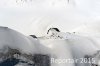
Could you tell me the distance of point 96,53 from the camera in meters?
6.02

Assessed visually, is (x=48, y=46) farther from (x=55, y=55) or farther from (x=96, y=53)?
(x=96, y=53)

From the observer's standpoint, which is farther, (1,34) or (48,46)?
(48,46)

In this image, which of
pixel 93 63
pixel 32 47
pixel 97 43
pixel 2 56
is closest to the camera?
pixel 2 56

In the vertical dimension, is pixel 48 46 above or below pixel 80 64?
above

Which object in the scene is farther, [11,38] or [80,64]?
[80,64]

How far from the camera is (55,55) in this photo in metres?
5.65

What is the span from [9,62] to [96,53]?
200cm

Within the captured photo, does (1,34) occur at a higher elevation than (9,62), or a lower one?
higher

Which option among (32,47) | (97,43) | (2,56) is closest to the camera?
(2,56)

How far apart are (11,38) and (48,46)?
989mm

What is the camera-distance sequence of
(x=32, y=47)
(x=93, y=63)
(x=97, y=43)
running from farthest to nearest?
(x=97, y=43), (x=93, y=63), (x=32, y=47)

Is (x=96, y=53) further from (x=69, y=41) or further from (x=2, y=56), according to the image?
(x=2, y=56)

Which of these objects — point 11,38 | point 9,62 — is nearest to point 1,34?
point 11,38

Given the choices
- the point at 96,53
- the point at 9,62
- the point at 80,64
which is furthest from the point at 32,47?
the point at 96,53
